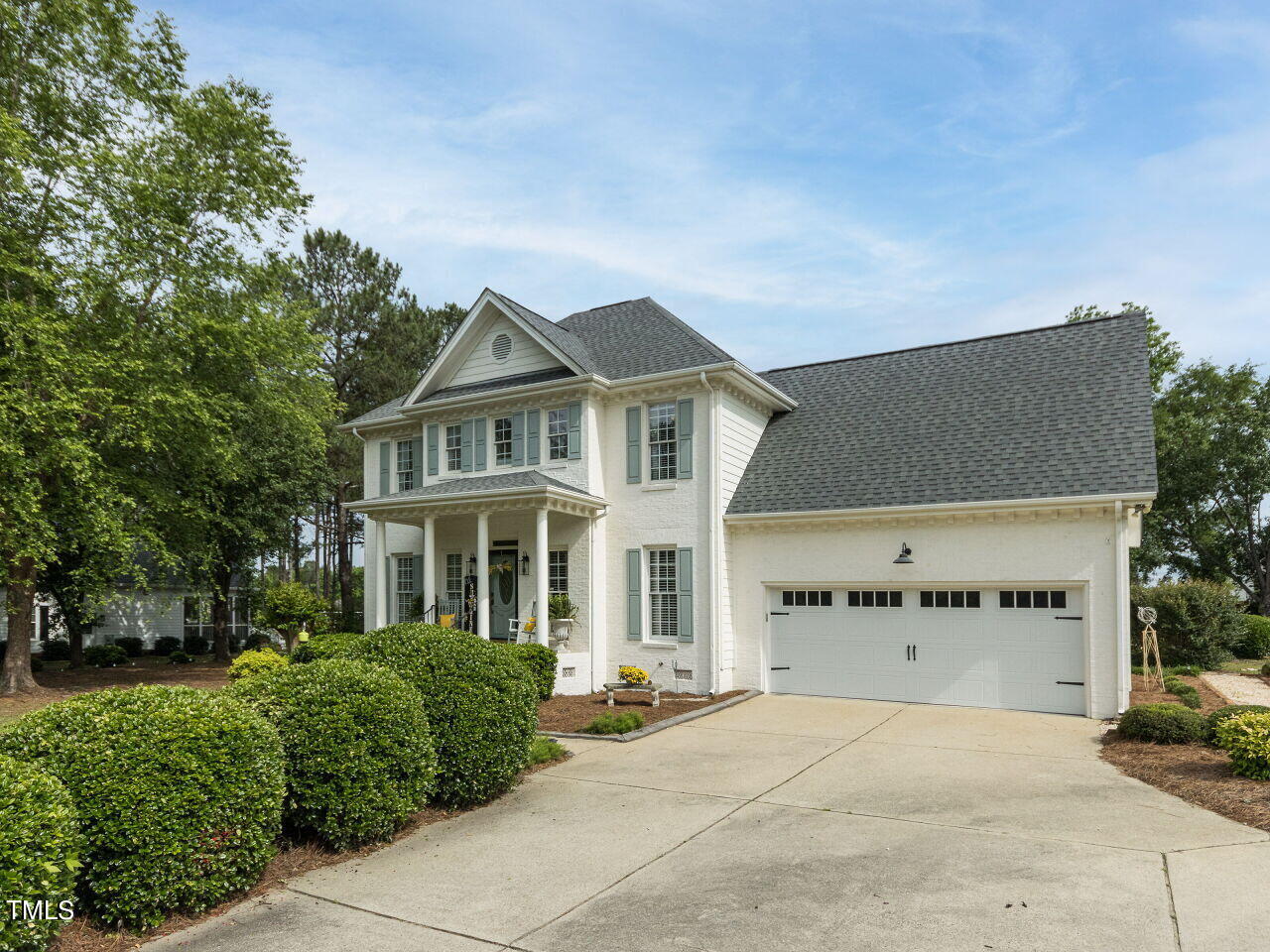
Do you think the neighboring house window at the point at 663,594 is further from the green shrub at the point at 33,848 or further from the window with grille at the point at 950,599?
the green shrub at the point at 33,848

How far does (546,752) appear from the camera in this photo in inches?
401

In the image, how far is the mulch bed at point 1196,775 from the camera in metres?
7.58

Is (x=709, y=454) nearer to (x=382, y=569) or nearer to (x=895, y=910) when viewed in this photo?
(x=382, y=569)

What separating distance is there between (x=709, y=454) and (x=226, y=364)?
1160 centimetres

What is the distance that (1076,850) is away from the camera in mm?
6539

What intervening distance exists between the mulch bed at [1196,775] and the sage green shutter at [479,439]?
42.8ft

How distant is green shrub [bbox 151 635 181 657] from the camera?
97.6 ft

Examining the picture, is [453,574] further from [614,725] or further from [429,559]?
[614,725]

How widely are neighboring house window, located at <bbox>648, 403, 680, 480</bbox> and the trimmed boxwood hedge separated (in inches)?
381

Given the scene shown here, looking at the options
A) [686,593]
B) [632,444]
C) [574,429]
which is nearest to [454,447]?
[574,429]

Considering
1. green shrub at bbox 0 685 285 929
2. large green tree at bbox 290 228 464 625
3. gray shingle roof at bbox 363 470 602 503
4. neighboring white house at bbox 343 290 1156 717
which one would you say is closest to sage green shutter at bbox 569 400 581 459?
neighboring white house at bbox 343 290 1156 717

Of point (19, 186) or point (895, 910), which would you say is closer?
point (895, 910)

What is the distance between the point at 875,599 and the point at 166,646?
26.5 m

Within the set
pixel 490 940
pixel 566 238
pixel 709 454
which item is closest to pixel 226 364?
pixel 566 238
